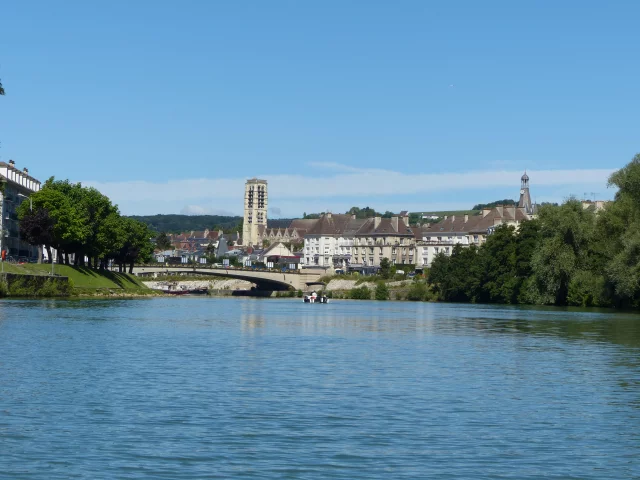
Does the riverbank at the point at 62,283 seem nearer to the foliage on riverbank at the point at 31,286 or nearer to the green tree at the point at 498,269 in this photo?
the foliage on riverbank at the point at 31,286

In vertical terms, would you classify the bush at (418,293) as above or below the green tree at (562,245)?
below

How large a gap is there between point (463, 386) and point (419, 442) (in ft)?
35.4

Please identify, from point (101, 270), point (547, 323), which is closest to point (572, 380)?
point (547, 323)

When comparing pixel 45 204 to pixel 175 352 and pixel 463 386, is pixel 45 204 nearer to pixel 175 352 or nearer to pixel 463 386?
pixel 175 352

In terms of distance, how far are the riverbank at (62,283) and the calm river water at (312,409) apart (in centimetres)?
5686

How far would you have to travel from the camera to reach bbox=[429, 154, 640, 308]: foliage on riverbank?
310 feet

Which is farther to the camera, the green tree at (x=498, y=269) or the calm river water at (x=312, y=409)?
the green tree at (x=498, y=269)

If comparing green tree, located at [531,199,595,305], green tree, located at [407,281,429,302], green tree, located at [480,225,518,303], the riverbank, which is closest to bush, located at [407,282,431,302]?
green tree, located at [407,281,429,302]

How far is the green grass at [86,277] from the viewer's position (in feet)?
394

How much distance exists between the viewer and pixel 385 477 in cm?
2003

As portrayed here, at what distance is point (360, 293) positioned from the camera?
19175 centimetres

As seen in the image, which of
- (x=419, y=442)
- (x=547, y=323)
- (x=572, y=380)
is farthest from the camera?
(x=547, y=323)

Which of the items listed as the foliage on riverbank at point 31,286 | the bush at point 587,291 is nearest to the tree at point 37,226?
the foliage on riverbank at point 31,286

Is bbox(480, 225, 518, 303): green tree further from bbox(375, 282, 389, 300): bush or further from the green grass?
the green grass
